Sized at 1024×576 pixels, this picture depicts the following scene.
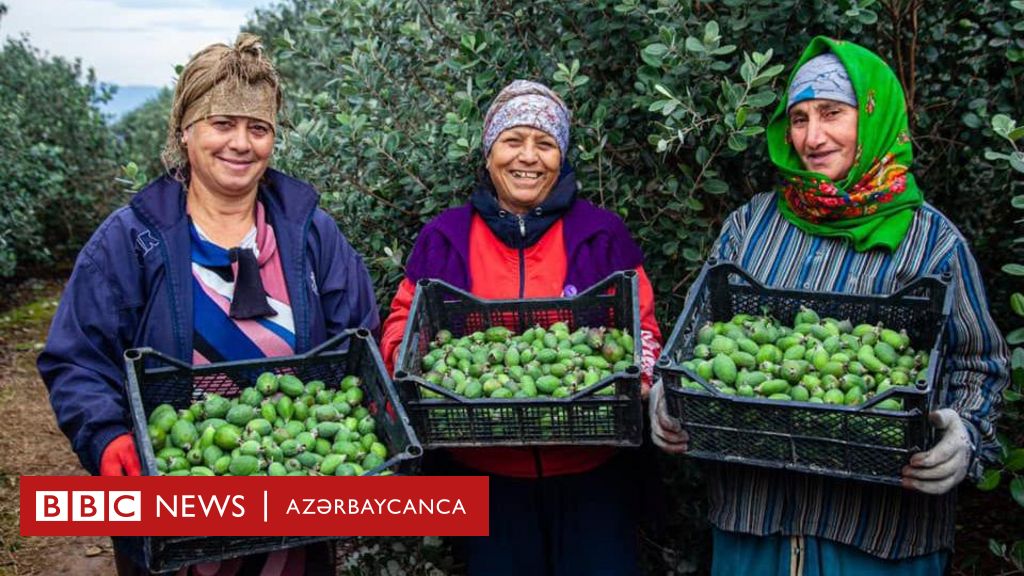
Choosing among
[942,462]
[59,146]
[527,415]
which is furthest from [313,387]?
[59,146]

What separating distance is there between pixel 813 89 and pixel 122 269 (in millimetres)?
2323

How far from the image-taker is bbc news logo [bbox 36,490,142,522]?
275 cm

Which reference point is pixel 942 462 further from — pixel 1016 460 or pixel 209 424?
pixel 209 424

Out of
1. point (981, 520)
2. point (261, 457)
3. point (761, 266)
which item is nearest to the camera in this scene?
point (261, 457)

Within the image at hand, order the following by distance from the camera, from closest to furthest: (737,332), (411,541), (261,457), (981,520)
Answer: (261,457) < (737,332) < (411,541) < (981,520)

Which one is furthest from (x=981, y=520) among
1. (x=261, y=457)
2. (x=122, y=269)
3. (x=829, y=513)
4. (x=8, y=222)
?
(x=8, y=222)

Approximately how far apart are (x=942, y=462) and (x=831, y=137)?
1.10 meters

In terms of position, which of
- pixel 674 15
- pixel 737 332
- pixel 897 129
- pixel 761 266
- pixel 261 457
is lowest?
pixel 261 457

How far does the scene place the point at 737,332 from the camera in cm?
309

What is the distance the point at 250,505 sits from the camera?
2.67m

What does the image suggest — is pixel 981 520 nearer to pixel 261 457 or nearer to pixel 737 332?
pixel 737 332

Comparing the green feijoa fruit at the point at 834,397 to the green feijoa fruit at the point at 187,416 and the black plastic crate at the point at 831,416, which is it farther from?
the green feijoa fruit at the point at 187,416

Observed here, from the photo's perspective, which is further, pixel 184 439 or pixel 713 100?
pixel 713 100

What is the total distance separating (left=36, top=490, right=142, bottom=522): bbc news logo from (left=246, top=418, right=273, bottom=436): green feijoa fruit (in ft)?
1.19
